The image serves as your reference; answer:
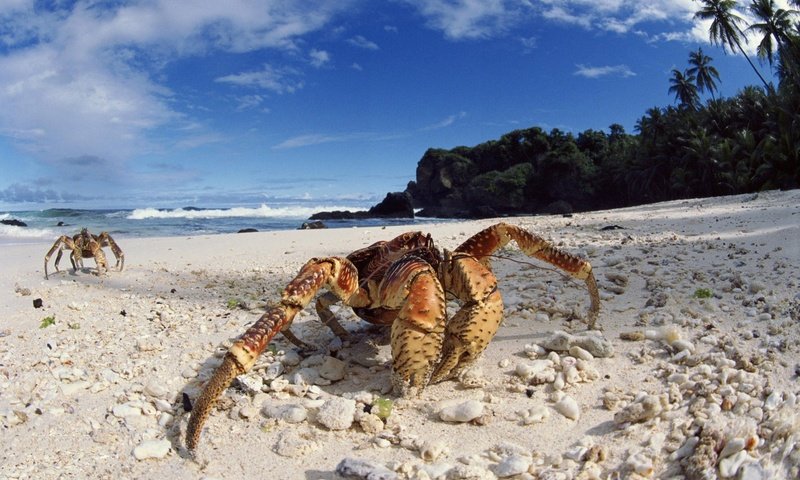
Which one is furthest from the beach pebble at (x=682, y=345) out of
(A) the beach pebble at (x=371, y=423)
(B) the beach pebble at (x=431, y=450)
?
(A) the beach pebble at (x=371, y=423)

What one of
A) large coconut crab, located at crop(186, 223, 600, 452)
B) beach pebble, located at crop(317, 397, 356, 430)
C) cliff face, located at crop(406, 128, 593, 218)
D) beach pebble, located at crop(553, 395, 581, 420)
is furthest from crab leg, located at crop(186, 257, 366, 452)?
cliff face, located at crop(406, 128, 593, 218)

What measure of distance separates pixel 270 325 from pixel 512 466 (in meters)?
A: 1.47

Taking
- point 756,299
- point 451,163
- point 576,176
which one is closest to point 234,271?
point 756,299

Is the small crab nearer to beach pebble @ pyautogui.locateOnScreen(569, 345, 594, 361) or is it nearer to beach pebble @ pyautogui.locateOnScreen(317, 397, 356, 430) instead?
beach pebble @ pyautogui.locateOnScreen(317, 397, 356, 430)

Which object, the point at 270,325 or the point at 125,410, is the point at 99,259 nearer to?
the point at 125,410

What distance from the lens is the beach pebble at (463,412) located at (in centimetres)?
292

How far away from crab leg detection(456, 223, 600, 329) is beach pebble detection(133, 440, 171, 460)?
7.56 feet

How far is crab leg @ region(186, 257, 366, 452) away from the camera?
2.67 meters

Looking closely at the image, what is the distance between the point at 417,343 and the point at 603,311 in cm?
230

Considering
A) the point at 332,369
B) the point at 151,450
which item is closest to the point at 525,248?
the point at 332,369

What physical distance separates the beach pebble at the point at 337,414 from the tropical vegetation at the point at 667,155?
108ft

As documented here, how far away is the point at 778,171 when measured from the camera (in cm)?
3005

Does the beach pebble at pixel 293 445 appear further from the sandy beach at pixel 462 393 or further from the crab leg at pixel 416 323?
the crab leg at pixel 416 323

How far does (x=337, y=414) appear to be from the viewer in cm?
299
